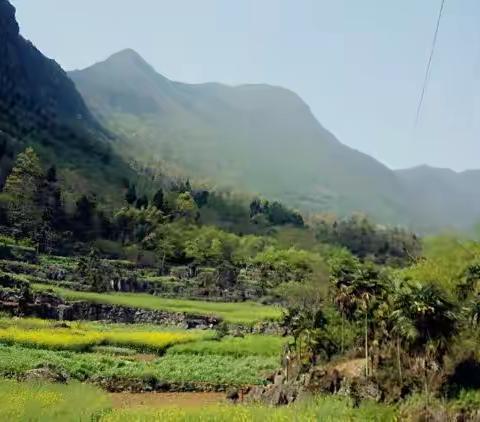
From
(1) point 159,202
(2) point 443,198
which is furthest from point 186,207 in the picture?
(2) point 443,198

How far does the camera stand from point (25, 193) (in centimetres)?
8788

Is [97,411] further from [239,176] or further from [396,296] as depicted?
[239,176]

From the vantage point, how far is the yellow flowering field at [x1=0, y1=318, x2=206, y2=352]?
39.5 meters

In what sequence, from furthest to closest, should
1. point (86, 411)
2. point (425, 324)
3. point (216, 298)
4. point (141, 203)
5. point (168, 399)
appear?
1. point (141, 203)
2. point (216, 298)
3. point (168, 399)
4. point (425, 324)
5. point (86, 411)

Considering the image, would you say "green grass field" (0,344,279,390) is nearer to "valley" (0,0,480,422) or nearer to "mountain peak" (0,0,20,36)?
"valley" (0,0,480,422)

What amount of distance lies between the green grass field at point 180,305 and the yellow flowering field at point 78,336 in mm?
6946

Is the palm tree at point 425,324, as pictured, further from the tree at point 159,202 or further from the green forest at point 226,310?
the tree at point 159,202

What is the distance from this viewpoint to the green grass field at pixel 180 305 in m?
57.7

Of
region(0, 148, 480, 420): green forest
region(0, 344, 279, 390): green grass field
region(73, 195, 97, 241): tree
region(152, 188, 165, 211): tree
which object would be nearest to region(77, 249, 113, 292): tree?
region(0, 148, 480, 420): green forest

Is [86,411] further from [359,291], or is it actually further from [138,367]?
[359,291]

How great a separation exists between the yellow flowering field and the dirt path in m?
9.49

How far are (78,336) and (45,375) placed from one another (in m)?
15.1

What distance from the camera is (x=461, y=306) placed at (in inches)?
1508

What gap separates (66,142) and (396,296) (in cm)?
12024
